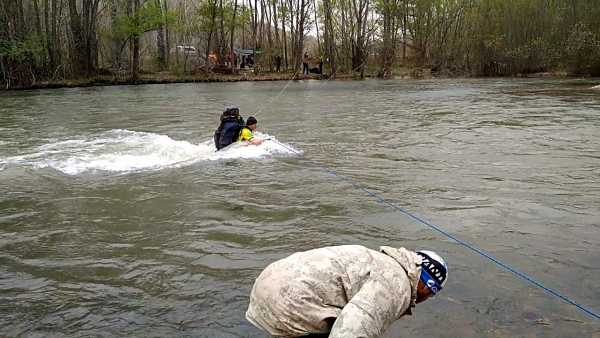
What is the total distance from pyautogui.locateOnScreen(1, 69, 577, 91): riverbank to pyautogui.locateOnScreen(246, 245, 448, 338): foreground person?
3481 cm

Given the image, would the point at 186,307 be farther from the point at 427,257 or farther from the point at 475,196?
the point at 475,196

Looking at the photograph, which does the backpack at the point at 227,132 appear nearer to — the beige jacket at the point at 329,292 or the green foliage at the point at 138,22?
the beige jacket at the point at 329,292

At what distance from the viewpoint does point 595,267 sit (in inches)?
197

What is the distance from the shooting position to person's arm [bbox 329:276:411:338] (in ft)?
8.65

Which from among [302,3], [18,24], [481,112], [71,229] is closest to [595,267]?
[71,229]

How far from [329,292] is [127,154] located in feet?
29.1

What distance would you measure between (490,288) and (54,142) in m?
11.1

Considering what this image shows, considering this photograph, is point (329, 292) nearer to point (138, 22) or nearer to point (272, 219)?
point (272, 219)

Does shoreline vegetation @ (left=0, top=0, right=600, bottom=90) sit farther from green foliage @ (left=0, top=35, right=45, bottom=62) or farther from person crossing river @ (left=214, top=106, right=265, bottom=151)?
person crossing river @ (left=214, top=106, right=265, bottom=151)

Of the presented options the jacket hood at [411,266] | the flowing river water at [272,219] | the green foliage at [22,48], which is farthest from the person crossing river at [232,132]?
the green foliage at [22,48]

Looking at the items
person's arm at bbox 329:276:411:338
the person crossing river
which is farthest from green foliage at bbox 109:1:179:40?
person's arm at bbox 329:276:411:338

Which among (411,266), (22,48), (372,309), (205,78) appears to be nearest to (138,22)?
(205,78)

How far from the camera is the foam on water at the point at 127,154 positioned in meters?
9.90

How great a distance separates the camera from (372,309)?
2.74 m
